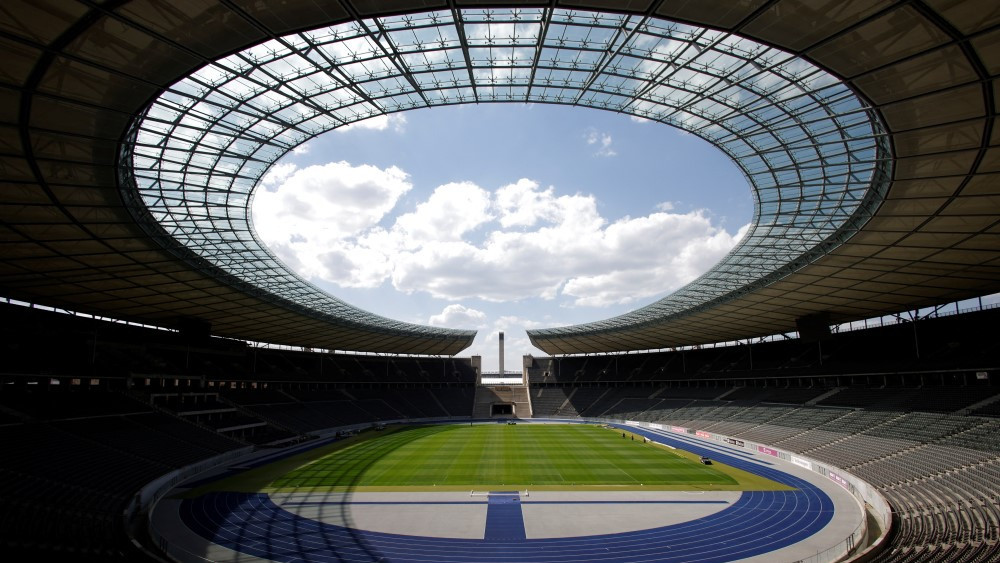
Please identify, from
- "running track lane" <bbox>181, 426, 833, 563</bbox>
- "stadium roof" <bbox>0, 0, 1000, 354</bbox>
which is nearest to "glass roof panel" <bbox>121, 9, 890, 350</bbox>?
"stadium roof" <bbox>0, 0, 1000, 354</bbox>

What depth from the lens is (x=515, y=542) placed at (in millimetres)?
24297

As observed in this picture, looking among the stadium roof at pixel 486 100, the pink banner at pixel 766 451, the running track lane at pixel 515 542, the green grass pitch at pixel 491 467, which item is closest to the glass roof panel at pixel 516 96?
the stadium roof at pixel 486 100

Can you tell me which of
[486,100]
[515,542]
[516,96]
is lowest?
[515,542]

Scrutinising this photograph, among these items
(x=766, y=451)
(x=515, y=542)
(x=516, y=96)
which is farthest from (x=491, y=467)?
(x=516, y=96)

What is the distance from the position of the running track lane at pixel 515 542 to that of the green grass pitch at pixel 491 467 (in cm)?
642

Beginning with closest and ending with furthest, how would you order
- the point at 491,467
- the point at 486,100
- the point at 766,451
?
the point at 486,100, the point at 491,467, the point at 766,451

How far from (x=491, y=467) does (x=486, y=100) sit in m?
29.7

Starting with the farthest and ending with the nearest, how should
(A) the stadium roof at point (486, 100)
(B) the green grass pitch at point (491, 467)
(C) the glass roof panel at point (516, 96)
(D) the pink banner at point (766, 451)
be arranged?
(D) the pink banner at point (766, 451) < (B) the green grass pitch at point (491, 467) < (C) the glass roof panel at point (516, 96) < (A) the stadium roof at point (486, 100)

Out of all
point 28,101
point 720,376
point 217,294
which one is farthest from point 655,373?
point 28,101

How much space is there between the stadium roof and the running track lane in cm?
1507

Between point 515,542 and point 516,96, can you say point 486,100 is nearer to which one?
point 516,96

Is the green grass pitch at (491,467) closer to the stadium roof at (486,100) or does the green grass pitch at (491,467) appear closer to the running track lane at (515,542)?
the running track lane at (515,542)

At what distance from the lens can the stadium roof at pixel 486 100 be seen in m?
14.7

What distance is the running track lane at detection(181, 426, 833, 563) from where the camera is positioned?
22.5 meters
